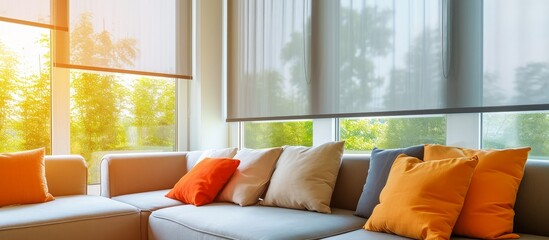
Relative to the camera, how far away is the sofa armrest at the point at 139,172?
312cm

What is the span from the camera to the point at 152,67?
387 cm

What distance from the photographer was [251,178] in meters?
2.69

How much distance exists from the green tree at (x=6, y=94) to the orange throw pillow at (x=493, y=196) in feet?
10.2

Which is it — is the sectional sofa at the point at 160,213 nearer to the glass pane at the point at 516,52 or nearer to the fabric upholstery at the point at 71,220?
the fabric upholstery at the point at 71,220

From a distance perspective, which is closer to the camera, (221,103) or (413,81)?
(413,81)

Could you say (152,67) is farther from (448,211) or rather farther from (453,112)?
(448,211)

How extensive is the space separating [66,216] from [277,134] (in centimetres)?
181

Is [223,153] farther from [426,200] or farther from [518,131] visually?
[518,131]

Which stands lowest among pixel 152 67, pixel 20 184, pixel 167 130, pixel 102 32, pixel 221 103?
pixel 20 184

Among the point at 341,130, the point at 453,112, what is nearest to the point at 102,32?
the point at 341,130

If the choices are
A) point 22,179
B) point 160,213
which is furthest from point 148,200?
point 22,179

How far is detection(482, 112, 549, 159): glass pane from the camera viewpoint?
7.18ft

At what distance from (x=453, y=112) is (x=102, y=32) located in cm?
278

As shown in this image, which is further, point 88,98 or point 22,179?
point 88,98
